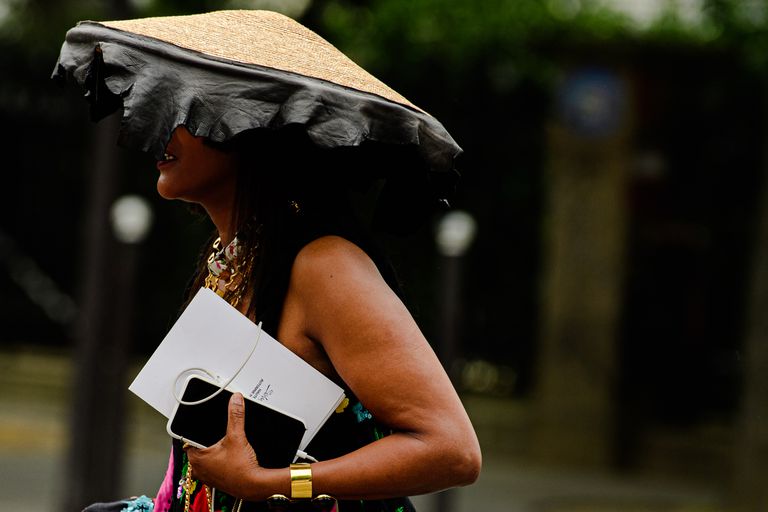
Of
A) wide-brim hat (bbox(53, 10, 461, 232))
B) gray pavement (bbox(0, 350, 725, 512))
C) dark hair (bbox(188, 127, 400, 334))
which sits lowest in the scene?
gray pavement (bbox(0, 350, 725, 512))

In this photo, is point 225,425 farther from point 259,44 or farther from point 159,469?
point 159,469

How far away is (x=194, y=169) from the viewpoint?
6.73 ft

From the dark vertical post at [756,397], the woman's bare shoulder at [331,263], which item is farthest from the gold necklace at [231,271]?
the dark vertical post at [756,397]

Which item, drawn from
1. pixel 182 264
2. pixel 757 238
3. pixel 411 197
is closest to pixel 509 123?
pixel 757 238

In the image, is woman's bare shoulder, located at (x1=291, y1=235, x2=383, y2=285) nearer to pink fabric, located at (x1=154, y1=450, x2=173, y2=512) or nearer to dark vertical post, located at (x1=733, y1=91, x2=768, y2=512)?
pink fabric, located at (x1=154, y1=450, x2=173, y2=512)

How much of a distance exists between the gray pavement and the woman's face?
23.0ft

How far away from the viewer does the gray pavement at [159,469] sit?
9781mm

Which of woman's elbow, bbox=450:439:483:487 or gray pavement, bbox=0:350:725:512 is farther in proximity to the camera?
gray pavement, bbox=0:350:725:512

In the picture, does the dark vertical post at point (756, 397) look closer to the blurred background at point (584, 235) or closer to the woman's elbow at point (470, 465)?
the blurred background at point (584, 235)

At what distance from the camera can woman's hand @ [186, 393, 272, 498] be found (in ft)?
6.21

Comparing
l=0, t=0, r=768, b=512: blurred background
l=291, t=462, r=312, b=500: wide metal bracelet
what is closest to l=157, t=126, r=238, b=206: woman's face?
l=291, t=462, r=312, b=500: wide metal bracelet

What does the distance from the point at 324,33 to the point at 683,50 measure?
10.2 ft

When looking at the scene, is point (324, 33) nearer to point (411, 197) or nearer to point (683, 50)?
point (683, 50)

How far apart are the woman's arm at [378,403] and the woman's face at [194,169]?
26 centimetres
